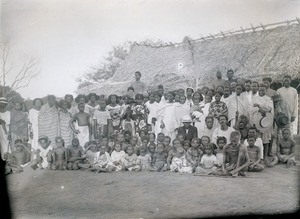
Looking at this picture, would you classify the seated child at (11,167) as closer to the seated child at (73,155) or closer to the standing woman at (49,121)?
the standing woman at (49,121)

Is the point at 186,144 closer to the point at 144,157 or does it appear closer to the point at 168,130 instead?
the point at 168,130

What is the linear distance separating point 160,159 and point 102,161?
70 cm

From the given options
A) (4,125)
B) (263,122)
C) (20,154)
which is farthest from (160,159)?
(4,125)

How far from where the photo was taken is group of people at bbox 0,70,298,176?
5043 millimetres

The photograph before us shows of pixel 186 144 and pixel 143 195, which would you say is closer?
pixel 143 195

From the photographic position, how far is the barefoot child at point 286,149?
5.15 metres

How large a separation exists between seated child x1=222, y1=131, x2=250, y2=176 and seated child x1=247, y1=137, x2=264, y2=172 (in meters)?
0.06

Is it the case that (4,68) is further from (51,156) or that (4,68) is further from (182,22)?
(182,22)

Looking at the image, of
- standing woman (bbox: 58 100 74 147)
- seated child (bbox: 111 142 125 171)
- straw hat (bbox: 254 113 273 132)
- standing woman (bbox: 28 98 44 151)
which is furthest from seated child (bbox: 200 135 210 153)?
standing woman (bbox: 28 98 44 151)

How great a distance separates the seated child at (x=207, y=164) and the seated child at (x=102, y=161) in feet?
3.54

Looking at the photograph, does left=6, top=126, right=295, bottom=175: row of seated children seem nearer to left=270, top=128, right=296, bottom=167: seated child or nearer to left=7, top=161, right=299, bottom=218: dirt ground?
left=270, top=128, right=296, bottom=167: seated child

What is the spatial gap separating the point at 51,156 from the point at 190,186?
169 centimetres

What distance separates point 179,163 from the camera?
5.13m

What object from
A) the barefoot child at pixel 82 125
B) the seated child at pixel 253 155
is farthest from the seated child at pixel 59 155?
the seated child at pixel 253 155
